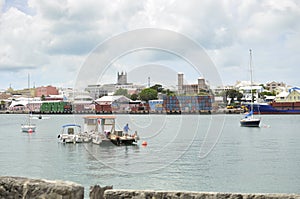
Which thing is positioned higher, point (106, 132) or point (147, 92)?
point (147, 92)

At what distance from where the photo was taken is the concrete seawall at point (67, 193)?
4.48 m

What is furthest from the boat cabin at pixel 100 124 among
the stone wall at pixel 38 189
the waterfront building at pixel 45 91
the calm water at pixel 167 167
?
the waterfront building at pixel 45 91

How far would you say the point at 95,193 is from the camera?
16.5 feet

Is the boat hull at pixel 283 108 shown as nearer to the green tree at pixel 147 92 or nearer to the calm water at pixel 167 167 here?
the green tree at pixel 147 92

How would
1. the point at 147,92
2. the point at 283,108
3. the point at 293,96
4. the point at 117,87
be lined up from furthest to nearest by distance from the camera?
the point at 283,108
the point at 293,96
the point at 147,92
the point at 117,87

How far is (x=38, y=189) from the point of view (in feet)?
15.0

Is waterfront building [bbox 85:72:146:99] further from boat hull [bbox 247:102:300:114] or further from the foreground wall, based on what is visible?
boat hull [bbox 247:102:300:114]

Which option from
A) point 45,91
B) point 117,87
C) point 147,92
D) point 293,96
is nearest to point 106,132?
point 117,87

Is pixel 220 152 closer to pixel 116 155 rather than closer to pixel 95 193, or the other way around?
pixel 116 155

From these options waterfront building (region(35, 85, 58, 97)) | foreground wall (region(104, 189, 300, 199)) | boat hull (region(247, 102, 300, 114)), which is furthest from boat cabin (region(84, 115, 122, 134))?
waterfront building (region(35, 85, 58, 97))

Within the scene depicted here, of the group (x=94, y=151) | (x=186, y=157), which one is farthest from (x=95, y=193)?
(x=94, y=151)

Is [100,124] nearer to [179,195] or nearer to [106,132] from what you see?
[106,132]

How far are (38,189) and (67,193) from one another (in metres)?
0.36

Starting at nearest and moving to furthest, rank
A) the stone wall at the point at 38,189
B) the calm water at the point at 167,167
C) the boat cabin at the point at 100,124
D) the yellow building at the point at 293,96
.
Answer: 1. the stone wall at the point at 38,189
2. the calm water at the point at 167,167
3. the boat cabin at the point at 100,124
4. the yellow building at the point at 293,96
